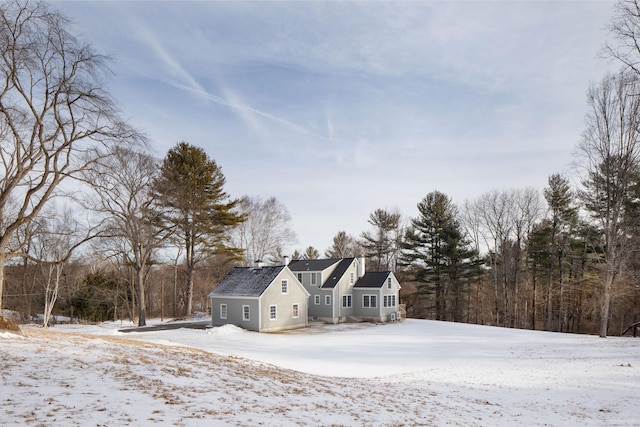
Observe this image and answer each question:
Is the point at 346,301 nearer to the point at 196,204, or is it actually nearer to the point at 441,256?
the point at 441,256

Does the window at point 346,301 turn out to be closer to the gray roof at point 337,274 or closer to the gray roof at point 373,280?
the gray roof at point 373,280

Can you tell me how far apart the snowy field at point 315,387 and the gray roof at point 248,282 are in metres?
8.60

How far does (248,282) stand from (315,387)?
20007 mm

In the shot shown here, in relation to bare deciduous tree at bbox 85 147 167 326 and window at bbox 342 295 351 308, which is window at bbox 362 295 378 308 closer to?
window at bbox 342 295 351 308

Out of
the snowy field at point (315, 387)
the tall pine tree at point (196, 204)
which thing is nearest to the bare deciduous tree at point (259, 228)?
the tall pine tree at point (196, 204)

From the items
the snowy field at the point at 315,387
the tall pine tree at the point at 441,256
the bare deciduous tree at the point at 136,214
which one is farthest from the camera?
the tall pine tree at the point at 441,256

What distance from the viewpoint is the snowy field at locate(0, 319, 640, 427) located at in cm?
619

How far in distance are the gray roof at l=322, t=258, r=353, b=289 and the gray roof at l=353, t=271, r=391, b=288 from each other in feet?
6.56

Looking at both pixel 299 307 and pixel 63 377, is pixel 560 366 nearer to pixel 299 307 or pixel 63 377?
pixel 63 377

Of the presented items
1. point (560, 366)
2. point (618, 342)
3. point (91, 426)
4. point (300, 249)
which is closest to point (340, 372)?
point (560, 366)

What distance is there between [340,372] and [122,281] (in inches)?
1146

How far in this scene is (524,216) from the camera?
1451 inches

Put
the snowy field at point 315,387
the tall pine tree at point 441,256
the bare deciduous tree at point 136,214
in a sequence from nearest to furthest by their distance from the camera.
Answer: the snowy field at point 315,387, the bare deciduous tree at point 136,214, the tall pine tree at point 441,256

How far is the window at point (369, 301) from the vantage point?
34.4m
